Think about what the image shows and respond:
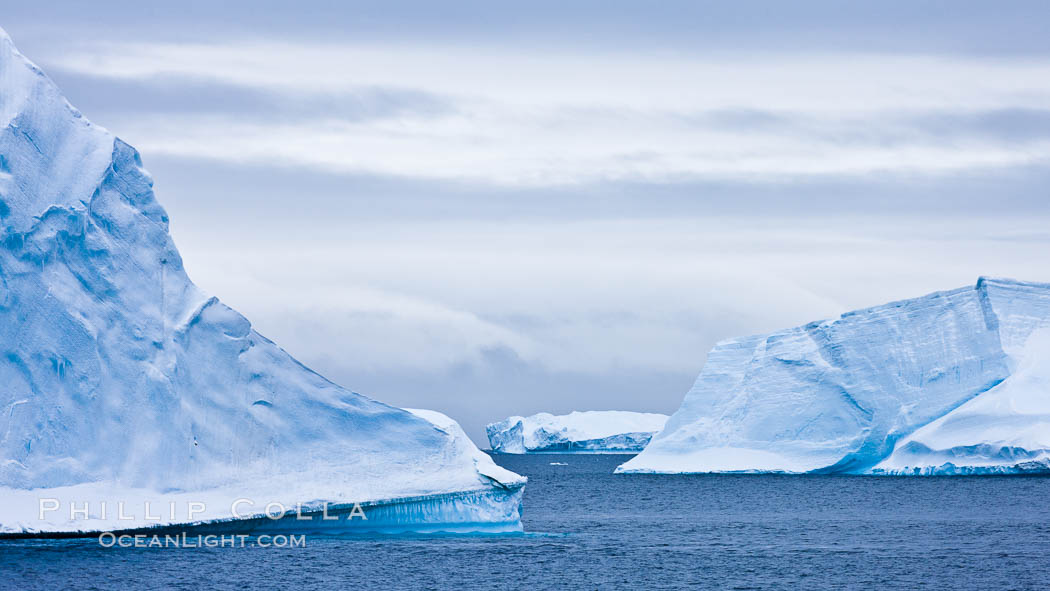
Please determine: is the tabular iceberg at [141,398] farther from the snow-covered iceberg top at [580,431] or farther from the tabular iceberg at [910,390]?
the snow-covered iceberg top at [580,431]

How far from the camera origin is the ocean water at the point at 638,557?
25359mm

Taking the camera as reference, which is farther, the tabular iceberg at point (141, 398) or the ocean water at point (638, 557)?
the ocean water at point (638, 557)

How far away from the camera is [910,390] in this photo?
6162 cm

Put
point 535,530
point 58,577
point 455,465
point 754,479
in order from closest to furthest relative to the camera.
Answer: point 58,577, point 455,465, point 535,530, point 754,479

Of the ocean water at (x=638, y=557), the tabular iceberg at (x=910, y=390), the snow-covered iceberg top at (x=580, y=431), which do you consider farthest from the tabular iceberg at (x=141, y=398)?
the snow-covered iceberg top at (x=580, y=431)

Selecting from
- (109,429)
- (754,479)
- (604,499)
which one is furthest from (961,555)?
(754,479)

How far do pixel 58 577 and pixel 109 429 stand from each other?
3203mm

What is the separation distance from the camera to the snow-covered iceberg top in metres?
125

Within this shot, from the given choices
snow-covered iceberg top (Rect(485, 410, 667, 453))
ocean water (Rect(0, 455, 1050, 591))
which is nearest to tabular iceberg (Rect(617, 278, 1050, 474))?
ocean water (Rect(0, 455, 1050, 591))

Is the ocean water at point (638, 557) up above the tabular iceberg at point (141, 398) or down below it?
below

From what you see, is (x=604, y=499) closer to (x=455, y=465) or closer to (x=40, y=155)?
(x=455, y=465)

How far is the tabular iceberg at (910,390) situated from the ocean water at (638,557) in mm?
10259

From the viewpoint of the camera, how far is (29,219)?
86.2ft

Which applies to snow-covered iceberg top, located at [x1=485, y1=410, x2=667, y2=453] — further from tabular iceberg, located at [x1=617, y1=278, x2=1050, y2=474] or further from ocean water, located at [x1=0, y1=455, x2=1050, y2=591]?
ocean water, located at [x1=0, y1=455, x2=1050, y2=591]
